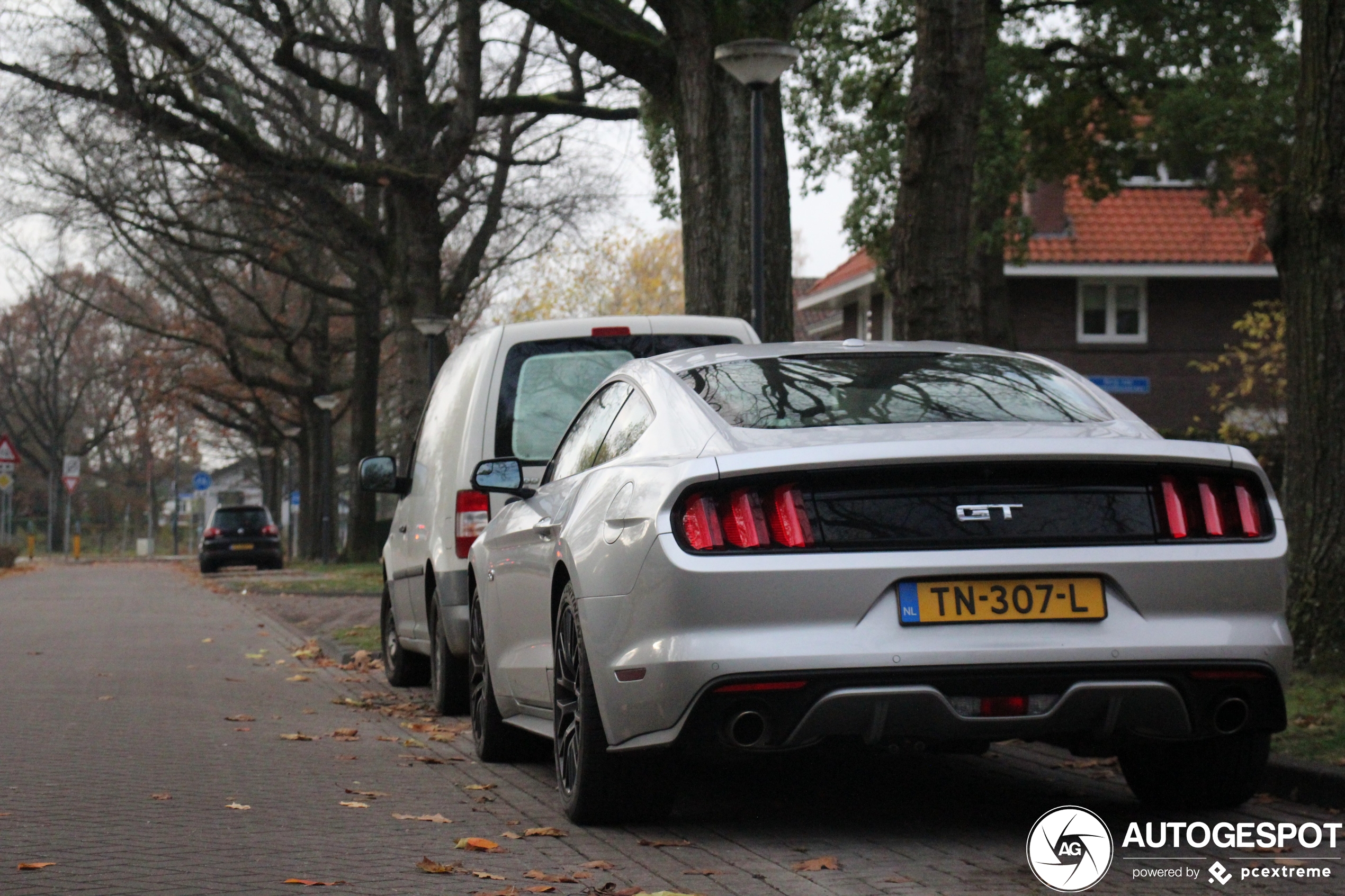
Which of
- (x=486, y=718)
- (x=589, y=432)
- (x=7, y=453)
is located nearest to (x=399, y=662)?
(x=486, y=718)

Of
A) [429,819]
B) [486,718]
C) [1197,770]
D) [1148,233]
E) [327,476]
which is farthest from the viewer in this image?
[327,476]

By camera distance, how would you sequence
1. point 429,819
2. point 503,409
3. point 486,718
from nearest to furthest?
point 429,819 → point 486,718 → point 503,409

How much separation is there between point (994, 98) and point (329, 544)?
22.1 meters

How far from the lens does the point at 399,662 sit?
38.1ft

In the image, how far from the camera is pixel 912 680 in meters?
5.09

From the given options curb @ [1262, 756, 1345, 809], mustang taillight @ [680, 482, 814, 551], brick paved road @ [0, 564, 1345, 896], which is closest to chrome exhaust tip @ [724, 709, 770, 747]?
brick paved road @ [0, 564, 1345, 896]

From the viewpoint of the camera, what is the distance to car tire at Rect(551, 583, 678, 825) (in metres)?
5.79

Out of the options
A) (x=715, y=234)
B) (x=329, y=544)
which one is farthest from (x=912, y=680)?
(x=329, y=544)

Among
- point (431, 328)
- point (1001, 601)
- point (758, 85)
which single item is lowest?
point (1001, 601)

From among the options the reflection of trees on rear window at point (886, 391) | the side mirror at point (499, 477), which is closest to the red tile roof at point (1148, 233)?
the side mirror at point (499, 477)

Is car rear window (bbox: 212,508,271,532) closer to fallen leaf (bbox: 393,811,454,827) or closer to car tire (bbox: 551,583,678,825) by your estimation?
fallen leaf (bbox: 393,811,454,827)

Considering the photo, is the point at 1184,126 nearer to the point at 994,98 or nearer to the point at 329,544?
the point at 994,98

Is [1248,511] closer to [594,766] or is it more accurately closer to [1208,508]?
[1208,508]

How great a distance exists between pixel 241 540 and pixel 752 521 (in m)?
36.0
